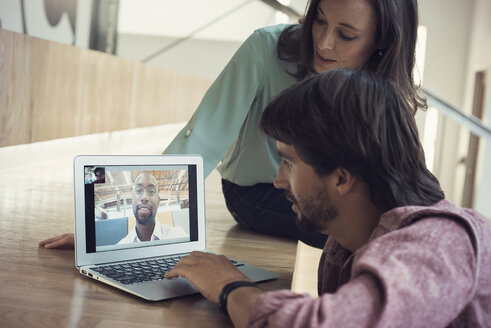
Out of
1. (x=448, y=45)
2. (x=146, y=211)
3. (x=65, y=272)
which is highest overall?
(x=448, y=45)

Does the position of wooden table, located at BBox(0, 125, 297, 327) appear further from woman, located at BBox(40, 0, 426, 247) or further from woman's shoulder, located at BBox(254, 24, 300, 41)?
woman's shoulder, located at BBox(254, 24, 300, 41)

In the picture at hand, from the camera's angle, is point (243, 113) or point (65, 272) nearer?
point (65, 272)

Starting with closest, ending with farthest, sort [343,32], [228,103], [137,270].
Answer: [137,270] < [343,32] < [228,103]

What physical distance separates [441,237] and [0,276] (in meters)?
0.82

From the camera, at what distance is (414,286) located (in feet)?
2.25

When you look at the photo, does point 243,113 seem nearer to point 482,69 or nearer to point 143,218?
point 143,218

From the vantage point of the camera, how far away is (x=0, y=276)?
1135mm

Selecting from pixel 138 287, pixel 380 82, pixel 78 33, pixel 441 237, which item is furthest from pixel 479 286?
pixel 78 33

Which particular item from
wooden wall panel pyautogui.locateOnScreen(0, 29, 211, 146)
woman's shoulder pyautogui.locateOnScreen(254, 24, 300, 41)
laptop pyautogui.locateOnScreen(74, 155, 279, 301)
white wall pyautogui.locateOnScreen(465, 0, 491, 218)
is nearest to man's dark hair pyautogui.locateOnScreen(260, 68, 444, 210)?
laptop pyautogui.locateOnScreen(74, 155, 279, 301)

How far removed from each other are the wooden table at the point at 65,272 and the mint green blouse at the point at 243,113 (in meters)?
0.22

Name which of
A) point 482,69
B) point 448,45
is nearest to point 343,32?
point 482,69

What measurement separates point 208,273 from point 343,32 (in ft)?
2.81

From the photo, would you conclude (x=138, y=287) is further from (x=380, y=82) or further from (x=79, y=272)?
(x=380, y=82)

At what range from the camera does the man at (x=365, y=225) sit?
689mm
